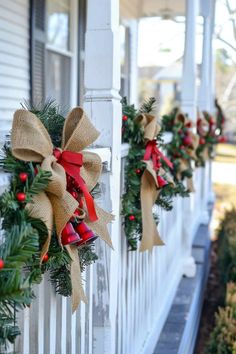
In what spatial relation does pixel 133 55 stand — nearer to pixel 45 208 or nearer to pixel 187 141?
pixel 187 141

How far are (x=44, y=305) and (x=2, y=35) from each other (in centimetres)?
310

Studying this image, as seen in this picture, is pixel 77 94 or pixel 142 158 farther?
pixel 77 94

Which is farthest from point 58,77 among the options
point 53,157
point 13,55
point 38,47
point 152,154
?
point 53,157

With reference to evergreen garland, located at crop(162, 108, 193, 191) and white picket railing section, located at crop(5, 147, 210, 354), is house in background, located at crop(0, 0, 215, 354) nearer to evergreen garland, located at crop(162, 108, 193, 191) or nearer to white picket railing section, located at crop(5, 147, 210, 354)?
white picket railing section, located at crop(5, 147, 210, 354)

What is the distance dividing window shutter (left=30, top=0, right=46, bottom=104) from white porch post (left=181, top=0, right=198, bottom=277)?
4.30 ft

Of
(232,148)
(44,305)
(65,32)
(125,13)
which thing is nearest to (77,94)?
(65,32)

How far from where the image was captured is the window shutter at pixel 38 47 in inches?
181

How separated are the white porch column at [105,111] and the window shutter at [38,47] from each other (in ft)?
8.79

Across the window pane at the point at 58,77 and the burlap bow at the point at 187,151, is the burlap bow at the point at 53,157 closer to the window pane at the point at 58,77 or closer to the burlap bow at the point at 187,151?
the burlap bow at the point at 187,151

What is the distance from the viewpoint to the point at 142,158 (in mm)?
2316

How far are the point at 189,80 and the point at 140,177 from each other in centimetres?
194

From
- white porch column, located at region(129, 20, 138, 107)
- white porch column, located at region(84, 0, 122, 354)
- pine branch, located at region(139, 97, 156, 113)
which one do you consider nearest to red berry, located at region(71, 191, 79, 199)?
white porch column, located at region(84, 0, 122, 354)

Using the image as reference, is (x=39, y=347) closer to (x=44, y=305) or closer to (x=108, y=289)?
(x=44, y=305)

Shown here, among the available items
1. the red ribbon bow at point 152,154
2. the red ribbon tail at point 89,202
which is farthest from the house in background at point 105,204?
the red ribbon tail at point 89,202
